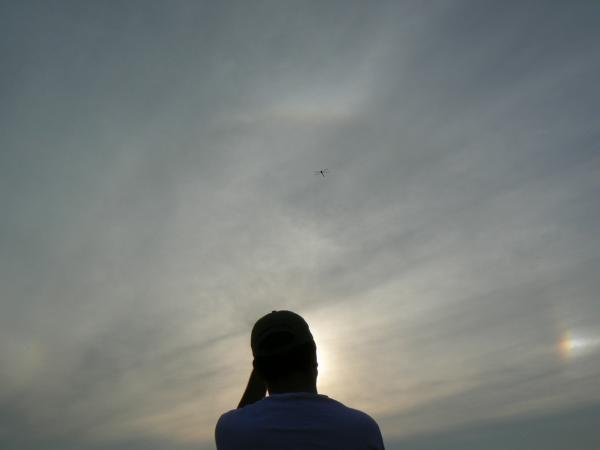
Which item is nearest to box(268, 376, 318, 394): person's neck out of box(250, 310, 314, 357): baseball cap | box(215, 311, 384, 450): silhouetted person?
box(215, 311, 384, 450): silhouetted person

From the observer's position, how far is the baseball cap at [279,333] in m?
4.84

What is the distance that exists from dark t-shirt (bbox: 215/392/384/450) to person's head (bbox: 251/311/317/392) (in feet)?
0.51

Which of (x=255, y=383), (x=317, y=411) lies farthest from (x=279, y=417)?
(x=255, y=383)

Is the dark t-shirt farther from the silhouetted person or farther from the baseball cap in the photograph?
the baseball cap

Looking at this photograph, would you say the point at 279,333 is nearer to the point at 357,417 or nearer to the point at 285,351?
the point at 285,351

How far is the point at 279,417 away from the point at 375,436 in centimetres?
85

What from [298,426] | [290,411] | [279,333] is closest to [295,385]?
[290,411]

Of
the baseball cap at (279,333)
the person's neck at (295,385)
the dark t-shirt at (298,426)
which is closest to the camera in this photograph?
the dark t-shirt at (298,426)

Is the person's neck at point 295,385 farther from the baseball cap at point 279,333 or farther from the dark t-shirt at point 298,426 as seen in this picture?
the baseball cap at point 279,333

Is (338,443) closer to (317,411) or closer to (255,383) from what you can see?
(317,411)

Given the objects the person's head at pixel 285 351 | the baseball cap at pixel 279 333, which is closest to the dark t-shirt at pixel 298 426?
the person's head at pixel 285 351

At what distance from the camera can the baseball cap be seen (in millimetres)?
4843

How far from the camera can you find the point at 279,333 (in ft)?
15.9

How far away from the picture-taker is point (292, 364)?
4918mm
